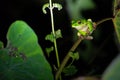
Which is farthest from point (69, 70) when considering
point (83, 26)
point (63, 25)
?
point (63, 25)

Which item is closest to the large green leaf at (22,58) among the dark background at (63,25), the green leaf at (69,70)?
the green leaf at (69,70)

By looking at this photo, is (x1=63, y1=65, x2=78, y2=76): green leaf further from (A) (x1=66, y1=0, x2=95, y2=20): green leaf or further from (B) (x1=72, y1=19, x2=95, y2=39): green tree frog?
(A) (x1=66, y1=0, x2=95, y2=20): green leaf

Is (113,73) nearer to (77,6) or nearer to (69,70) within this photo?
(69,70)

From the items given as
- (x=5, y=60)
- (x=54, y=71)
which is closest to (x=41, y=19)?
(x=54, y=71)

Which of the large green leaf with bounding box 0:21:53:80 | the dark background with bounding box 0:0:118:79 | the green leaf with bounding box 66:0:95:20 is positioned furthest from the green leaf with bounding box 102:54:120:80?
the green leaf with bounding box 66:0:95:20

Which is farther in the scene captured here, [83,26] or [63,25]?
[63,25]

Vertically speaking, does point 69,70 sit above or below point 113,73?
below

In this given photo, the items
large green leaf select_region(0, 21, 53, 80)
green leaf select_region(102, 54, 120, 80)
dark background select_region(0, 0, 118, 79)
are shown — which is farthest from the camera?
dark background select_region(0, 0, 118, 79)
